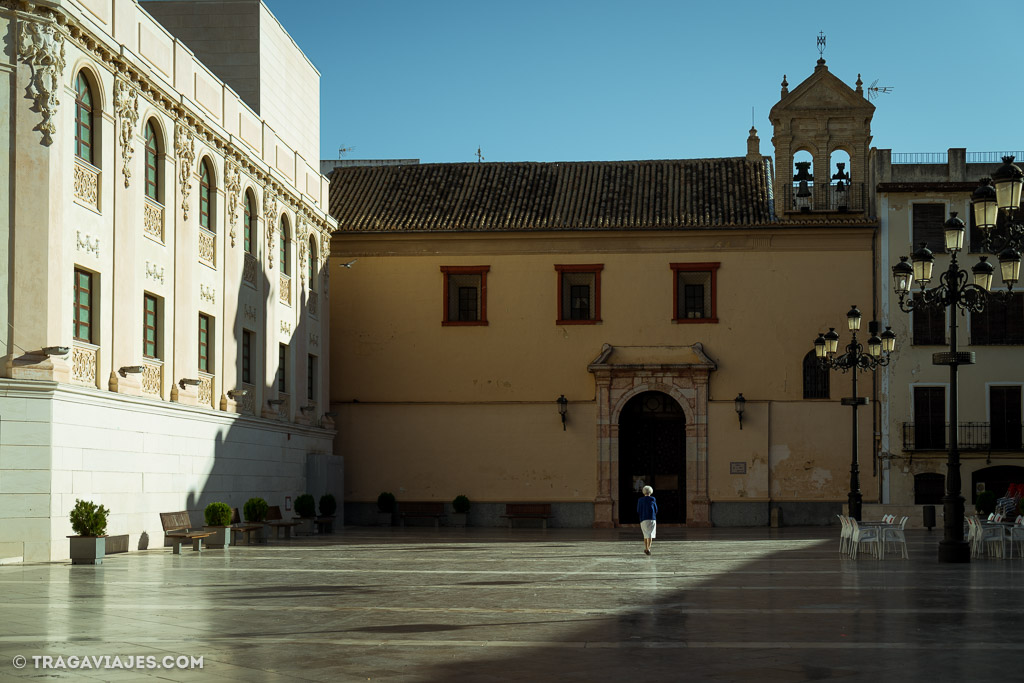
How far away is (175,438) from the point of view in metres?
27.2

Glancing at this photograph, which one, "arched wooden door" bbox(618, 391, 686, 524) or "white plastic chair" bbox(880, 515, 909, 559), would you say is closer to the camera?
"white plastic chair" bbox(880, 515, 909, 559)

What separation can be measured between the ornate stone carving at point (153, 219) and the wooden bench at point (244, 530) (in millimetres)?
6274

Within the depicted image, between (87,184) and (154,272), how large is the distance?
11.2ft

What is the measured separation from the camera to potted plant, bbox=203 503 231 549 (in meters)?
26.8

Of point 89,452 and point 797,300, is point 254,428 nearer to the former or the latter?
point 89,452

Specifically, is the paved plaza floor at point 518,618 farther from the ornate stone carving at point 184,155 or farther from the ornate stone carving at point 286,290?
the ornate stone carving at point 286,290

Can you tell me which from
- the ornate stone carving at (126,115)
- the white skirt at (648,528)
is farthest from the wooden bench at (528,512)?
the ornate stone carving at (126,115)

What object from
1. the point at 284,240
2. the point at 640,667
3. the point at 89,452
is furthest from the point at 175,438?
the point at 640,667

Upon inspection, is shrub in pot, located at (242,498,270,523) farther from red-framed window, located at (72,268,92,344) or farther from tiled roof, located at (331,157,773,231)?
tiled roof, located at (331,157,773,231)

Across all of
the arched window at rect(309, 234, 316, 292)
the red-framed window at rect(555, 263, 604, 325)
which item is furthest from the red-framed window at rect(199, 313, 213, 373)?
the red-framed window at rect(555, 263, 604, 325)

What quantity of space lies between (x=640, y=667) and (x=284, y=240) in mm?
28530

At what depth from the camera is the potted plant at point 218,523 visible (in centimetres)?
2678

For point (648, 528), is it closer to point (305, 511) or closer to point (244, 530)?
point (244, 530)

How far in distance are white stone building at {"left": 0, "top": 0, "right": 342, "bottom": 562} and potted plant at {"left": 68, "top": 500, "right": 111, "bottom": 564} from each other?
0.45m
